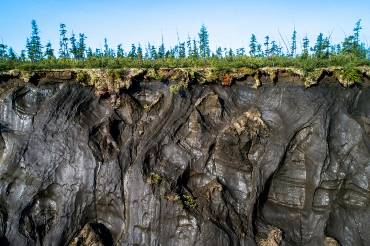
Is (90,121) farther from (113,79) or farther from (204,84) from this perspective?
(204,84)

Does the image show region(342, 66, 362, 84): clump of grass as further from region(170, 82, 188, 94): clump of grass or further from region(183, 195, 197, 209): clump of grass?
region(183, 195, 197, 209): clump of grass

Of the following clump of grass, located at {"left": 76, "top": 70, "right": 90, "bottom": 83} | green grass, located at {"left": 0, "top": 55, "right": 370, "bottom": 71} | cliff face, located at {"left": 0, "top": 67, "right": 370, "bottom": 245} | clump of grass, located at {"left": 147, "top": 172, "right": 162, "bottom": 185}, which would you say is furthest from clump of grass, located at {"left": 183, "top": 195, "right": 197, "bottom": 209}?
clump of grass, located at {"left": 76, "top": 70, "right": 90, "bottom": 83}

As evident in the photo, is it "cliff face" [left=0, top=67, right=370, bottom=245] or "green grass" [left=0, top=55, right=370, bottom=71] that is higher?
"green grass" [left=0, top=55, right=370, bottom=71]

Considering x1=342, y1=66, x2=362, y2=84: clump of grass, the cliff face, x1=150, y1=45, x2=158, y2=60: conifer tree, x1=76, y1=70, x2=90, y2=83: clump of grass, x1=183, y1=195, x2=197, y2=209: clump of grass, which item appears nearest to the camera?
x1=183, y1=195, x2=197, y2=209: clump of grass

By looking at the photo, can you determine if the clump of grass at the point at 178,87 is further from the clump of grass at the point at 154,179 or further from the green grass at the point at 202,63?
the clump of grass at the point at 154,179

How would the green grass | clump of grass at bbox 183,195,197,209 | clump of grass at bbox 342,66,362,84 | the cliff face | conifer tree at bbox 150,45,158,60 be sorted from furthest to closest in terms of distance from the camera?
1. conifer tree at bbox 150,45,158,60
2. the green grass
3. clump of grass at bbox 342,66,362,84
4. the cliff face
5. clump of grass at bbox 183,195,197,209

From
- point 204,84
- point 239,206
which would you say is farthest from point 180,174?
point 204,84

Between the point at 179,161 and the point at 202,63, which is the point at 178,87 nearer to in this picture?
the point at 202,63

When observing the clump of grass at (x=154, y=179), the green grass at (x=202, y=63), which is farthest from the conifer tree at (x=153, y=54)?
the clump of grass at (x=154, y=179)

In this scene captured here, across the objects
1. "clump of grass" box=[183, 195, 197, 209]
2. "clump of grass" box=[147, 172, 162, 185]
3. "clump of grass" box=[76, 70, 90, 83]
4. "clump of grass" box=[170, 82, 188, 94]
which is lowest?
"clump of grass" box=[183, 195, 197, 209]
